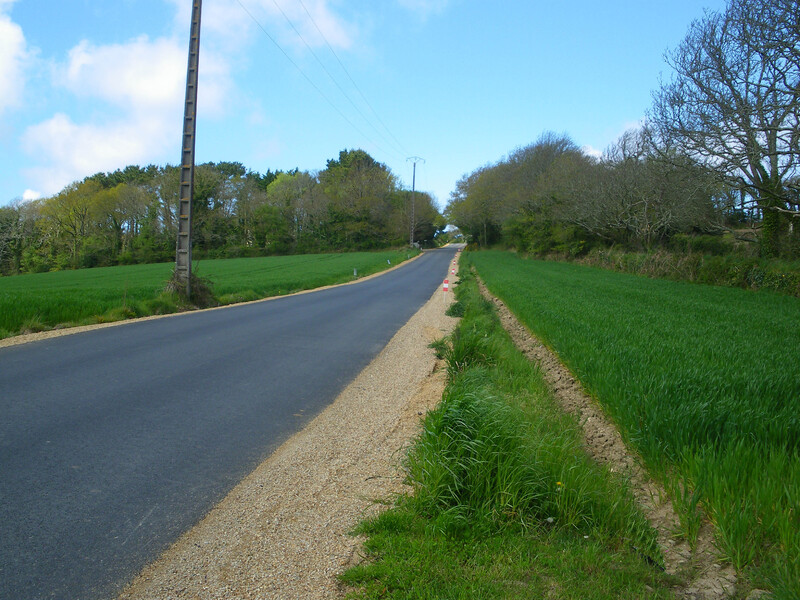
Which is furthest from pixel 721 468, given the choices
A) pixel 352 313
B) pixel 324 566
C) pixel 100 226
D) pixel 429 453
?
pixel 100 226

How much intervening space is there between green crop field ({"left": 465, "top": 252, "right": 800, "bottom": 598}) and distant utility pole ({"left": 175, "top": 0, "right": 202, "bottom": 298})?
11994mm

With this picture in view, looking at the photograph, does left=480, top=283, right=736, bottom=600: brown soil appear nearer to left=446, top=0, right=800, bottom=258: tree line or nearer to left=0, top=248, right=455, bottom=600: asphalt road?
left=0, top=248, right=455, bottom=600: asphalt road

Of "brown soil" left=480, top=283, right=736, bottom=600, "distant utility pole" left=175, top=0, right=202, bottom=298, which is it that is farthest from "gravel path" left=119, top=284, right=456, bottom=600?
"distant utility pole" left=175, top=0, right=202, bottom=298

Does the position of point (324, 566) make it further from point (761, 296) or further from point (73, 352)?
point (761, 296)

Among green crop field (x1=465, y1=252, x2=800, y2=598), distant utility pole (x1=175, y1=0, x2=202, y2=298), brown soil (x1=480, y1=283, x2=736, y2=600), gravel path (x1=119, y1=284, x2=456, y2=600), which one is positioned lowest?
gravel path (x1=119, y1=284, x2=456, y2=600)

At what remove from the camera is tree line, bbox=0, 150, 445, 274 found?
6325 cm

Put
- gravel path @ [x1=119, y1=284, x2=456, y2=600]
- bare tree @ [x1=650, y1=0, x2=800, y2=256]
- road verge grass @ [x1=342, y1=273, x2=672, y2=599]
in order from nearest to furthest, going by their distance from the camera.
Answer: road verge grass @ [x1=342, y1=273, x2=672, y2=599]
gravel path @ [x1=119, y1=284, x2=456, y2=600]
bare tree @ [x1=650, y1=0, x2=800, y2=256]

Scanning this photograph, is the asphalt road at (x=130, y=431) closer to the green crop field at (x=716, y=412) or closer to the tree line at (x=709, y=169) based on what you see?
the green crop field at (x=716, y=412)

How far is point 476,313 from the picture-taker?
14570mm

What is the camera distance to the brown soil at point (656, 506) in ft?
9.50

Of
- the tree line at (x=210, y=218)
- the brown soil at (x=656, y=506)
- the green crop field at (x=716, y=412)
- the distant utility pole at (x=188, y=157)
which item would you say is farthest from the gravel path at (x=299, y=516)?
the tree line at (x=210, y=218)

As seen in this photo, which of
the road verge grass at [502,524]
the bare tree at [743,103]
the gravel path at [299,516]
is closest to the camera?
the road verge grass at [502,524]

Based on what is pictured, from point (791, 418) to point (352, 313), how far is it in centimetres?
1265

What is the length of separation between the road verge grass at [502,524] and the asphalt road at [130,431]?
1.56 metres
